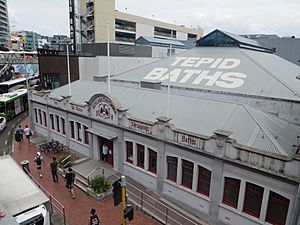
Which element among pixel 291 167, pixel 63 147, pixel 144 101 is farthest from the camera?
pixel 63 147

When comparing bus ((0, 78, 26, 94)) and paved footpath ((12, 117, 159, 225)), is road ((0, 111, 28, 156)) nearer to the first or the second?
bus ((0, 78, 26, 94))

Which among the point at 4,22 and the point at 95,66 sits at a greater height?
the point at 4,22

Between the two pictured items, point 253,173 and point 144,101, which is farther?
point 144,101

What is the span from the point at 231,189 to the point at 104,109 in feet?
36.0

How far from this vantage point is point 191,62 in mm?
28141

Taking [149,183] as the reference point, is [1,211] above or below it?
above

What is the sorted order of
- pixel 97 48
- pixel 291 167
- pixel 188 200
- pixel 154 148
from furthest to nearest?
pixel 97 48
pixel 154 148
pixel 188 200
pixel 291 167

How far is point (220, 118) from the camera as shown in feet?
50.6

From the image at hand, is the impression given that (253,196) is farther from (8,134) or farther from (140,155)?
(8,134)

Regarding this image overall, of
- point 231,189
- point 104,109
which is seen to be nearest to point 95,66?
point 104,109

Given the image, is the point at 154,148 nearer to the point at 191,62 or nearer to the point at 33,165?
the point at 33,165

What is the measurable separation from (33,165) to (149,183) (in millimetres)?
10666

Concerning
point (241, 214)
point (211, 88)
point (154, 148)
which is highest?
point (211, 88)

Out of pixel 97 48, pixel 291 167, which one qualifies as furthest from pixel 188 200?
pixel 97 48
